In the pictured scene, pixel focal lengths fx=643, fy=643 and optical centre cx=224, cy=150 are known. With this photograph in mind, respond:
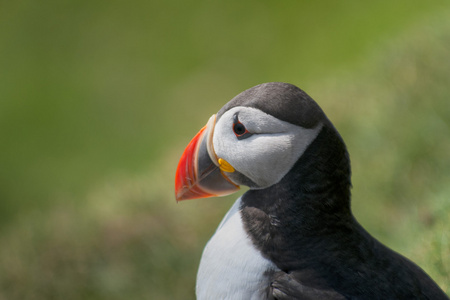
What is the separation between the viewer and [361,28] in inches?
297

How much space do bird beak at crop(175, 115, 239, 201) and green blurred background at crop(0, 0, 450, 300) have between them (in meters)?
0.96

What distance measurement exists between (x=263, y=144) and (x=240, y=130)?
0.31 feet

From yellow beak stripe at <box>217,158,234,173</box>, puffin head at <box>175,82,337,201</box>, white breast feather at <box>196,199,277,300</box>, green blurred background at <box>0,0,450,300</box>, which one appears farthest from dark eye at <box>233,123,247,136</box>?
green blurred background at <box>0,0,450,300</box>

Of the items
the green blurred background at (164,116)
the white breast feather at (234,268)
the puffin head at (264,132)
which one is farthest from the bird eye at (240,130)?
the green blurred background at (164,116)

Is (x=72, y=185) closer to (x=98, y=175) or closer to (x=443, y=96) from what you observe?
(x=98, y=175)

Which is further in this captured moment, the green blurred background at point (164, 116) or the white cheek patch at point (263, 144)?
the green blurred background at point (164, 116)

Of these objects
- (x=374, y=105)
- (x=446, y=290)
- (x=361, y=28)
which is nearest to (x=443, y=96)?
(x=374, y=105)

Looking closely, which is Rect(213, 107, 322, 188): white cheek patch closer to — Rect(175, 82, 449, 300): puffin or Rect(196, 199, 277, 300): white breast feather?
Rect(175, 82, 449, 300): puffin

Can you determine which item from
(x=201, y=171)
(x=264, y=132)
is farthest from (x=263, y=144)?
(x=201, y=171)

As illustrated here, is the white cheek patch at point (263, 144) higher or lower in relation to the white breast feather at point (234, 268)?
higher

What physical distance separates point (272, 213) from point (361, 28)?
5.88m

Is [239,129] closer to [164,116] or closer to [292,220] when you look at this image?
[292,220]

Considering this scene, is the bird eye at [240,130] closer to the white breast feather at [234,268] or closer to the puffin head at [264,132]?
the puffin head at [264,132]

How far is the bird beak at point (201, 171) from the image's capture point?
218 cm
